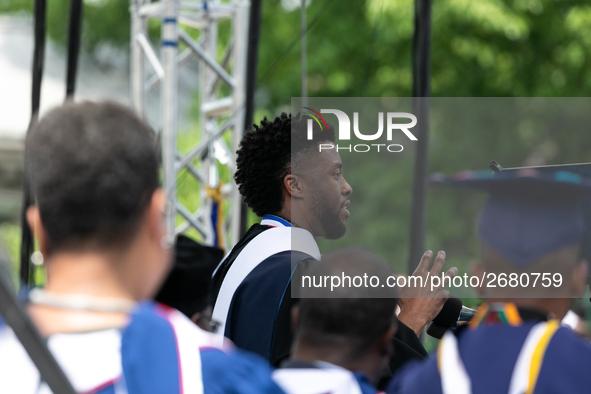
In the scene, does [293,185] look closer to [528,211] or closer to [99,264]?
[528,211]

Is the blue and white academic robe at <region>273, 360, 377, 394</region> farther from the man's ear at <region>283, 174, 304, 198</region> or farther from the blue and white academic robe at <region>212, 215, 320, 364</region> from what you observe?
the man's ear at <region>283, 174, 304, 198</region>

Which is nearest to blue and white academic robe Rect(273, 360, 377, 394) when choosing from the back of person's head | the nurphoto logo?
the back of person's head

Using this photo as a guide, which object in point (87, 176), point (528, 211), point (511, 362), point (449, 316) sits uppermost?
point (87, 176)

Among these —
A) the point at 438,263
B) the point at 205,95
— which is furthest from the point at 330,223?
the point at 205,95

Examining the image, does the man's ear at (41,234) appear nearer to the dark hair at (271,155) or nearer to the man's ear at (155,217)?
the man's ear at (155,217)

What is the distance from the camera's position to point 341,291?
4.89ft

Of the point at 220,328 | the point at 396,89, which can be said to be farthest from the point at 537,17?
the point at 220,328

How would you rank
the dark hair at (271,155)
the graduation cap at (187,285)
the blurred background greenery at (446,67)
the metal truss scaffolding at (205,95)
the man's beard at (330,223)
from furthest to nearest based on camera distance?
the blurred background greenery at (446,67), the metal truss scaffolding at (205,95), the dark hair at (271,155), the man's beard at (330,223), the graduation cap at (187,285)

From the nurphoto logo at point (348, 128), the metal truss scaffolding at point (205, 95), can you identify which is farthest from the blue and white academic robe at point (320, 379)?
the metal truss scaffolding at point (205, 95)

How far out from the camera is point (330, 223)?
246 cm

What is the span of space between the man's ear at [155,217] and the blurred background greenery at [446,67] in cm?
715

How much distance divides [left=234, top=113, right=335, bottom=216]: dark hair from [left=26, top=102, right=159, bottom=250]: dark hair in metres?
1.50

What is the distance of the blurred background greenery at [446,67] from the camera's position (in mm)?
9305

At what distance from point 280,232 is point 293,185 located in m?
0.24
